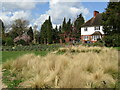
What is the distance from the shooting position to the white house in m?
35.3

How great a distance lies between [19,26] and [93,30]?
21.8 m

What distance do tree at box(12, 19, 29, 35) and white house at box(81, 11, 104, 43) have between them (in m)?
17.8

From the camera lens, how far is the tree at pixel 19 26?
4318 centimetres

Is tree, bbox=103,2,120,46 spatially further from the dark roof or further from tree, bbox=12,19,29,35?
tree, bbox=12,19,29,35

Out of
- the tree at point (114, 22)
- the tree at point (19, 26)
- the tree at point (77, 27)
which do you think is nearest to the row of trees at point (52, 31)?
the tree at point (77, 27)

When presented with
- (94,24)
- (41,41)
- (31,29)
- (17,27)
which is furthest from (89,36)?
(17,27)

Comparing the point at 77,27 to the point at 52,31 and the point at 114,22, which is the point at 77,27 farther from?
the point at 114,22

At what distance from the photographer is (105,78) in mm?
3820

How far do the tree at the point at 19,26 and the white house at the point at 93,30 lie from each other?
17.8 metres

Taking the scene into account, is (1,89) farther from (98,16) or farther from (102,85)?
(98,16)

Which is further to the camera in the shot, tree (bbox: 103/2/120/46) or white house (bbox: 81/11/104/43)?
white house (bbox: 81/11/104/43)

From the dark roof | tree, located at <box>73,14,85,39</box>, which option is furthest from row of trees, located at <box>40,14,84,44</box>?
the dark roof

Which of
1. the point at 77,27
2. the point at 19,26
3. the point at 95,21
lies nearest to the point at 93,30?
Result: the point at 95,21

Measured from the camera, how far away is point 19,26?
4366 cm
